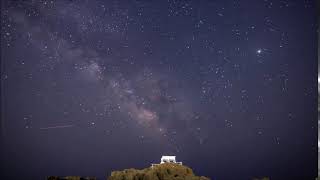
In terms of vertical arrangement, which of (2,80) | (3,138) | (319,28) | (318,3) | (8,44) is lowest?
(319,28)

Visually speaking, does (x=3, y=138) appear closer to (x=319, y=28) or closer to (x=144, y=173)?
(x=144, y=173)

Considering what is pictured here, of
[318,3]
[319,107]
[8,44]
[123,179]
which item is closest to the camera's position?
[319,107]

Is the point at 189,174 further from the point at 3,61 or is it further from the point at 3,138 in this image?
the point at 3,61

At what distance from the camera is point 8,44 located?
12117 mm

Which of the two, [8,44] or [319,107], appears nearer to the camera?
[319,107]

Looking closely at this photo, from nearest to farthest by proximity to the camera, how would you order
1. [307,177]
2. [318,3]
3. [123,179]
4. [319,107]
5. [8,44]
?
[319,107]
[318,3]
[123,179]
[8,44]
[307,177]

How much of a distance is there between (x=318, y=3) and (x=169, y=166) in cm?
886

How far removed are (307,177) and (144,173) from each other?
22.2ft

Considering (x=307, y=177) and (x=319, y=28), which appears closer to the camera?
(x=319, y=28)

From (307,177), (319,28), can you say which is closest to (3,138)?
(307,177)

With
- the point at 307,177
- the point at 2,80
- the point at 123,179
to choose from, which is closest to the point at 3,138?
the point at 2,80

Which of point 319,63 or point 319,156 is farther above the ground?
point 319,63

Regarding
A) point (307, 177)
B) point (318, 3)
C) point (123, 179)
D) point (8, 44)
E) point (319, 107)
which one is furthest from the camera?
point (307, 177)

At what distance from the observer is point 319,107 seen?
2.08 meters
